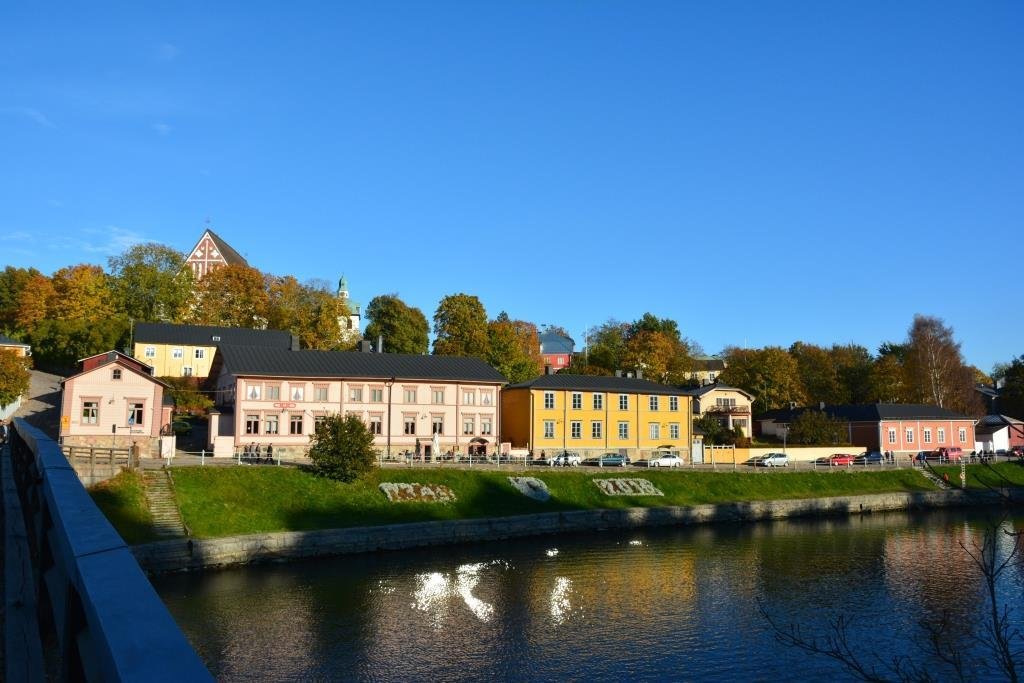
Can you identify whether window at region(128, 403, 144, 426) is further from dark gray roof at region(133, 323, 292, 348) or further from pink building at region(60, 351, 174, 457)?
dark gray roof at region(133, 323, 292, 348)

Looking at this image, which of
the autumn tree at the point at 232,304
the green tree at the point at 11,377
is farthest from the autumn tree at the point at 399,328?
the green tree at the point at 11,377

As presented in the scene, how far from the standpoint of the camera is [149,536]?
3803cm

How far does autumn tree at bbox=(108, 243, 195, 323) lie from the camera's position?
99.1 m

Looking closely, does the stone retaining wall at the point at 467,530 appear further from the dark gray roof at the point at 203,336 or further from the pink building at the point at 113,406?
the dark gray roof at the point at 203,336

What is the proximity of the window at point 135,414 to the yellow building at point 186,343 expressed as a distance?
31487 mm

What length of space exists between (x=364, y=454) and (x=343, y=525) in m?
6.49

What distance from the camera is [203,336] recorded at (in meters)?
90.0

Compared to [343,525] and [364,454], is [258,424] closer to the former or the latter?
[364,454]

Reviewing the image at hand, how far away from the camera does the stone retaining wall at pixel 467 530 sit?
124 ft

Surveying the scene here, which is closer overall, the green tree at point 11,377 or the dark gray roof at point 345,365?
the dark gray roof at point 345,365

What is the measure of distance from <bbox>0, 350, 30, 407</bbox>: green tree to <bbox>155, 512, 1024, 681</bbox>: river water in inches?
1857

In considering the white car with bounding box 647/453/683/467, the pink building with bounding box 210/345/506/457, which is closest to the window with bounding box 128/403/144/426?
the pink building with bounding box 210/345/506/457

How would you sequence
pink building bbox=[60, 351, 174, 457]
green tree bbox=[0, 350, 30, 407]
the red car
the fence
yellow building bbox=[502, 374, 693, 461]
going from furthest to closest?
Result: the red car → yellow building bbox=[502, 374, 693, 461] → green tree bbox=[0, 350, 30, 407] → pink building bbox=[60, 351, 174, 457] → the fence

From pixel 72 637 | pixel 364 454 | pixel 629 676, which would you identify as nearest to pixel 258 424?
pixel 364 454
